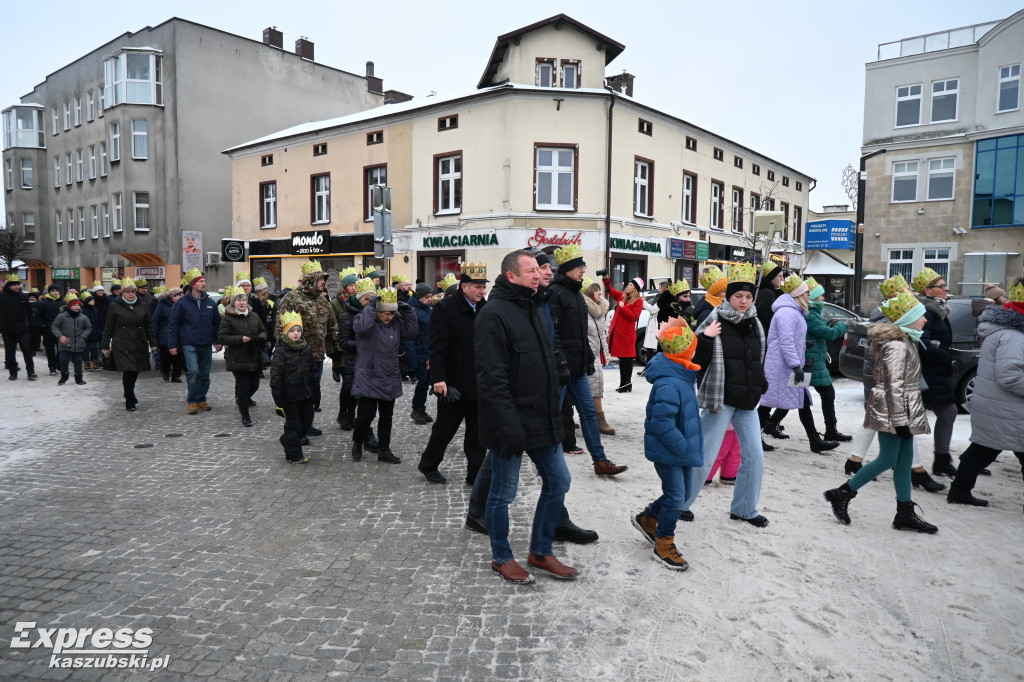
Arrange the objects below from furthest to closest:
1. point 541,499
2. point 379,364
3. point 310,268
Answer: point 310,268 → point 379,364 → point 541,499

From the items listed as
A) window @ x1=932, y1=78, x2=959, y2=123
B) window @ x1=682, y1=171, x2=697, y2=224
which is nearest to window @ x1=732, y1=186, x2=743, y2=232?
window @ x1=682, y1=171, x2=697, y2=224

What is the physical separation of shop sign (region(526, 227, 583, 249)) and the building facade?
0.15ft

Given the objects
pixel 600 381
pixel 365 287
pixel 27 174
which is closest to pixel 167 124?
pixel 27 174

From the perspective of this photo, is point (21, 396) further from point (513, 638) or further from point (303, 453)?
point (513, 638)

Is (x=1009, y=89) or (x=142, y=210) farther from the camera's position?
(x=142, y=210)

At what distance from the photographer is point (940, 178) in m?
27.6

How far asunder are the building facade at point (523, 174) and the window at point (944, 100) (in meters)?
8.33

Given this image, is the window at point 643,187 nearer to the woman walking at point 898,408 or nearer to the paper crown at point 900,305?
the paper crown at point 900,305

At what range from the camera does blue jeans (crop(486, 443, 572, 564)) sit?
12.9 ft

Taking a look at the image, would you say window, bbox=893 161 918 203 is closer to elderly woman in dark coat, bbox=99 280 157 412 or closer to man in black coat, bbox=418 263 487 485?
man in black coat, bbox=418 263 487 485

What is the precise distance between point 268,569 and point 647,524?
2.48m

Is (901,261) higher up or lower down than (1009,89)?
lower down

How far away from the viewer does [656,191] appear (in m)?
24.4

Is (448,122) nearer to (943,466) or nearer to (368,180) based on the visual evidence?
(368,180)
